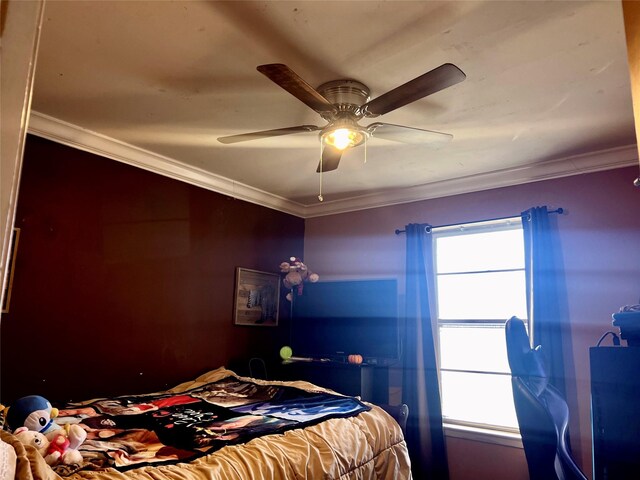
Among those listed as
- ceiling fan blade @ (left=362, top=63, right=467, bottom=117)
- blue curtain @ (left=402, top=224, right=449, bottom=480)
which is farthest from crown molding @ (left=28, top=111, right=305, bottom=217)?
ceiling fan blade @ (left=362, top=63, right=467, bottom=117)

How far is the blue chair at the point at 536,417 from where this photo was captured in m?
1.52

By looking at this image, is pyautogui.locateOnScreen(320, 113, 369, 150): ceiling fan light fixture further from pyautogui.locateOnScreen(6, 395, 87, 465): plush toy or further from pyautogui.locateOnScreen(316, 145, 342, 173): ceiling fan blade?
pyautogui.locateOnScreen(6, 395, 87, 465): plush toy

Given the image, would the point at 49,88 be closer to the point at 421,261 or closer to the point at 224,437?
the point at 224,437

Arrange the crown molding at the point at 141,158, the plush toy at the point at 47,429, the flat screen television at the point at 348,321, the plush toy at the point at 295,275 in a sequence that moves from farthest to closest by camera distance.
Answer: the plush toy at the point at 295,275 < the flat screen television at the point at 348,321 < the crown molding at the point at 141,158 < the plush toy at the point at 47,429

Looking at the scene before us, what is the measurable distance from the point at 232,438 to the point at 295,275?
7.57ft

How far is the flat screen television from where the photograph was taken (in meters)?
3.72

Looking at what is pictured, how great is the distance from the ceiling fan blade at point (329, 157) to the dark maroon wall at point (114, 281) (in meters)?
1.37

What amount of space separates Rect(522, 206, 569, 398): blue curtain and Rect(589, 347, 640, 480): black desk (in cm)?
180

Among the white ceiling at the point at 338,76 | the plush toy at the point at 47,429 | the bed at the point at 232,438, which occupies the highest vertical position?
the white ceiling at the point at 338,76

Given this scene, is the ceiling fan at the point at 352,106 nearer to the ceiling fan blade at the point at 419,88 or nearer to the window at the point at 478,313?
the ceiling fan blade at the point at 419,88

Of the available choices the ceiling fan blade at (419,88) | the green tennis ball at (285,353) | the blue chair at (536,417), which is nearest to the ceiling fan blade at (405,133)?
the ceiling fan blade at (419,88)

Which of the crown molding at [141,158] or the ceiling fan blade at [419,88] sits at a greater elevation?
the crown molding at [141,158]

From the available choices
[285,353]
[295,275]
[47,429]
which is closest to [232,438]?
[47,429]

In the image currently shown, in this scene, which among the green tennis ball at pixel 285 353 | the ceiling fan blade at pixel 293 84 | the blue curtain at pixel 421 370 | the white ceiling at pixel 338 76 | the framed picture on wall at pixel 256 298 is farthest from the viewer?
the green tennis ball at pixel 285 353
